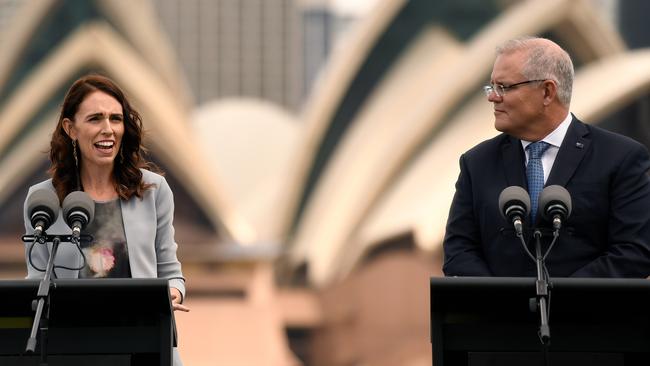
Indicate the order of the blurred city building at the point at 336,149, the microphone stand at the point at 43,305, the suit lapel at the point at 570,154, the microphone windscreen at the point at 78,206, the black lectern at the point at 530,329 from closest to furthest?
the microphone stand at the point at 43,305 < the black lectern at the point at 530,329 < the microphone windscreen at the point at 78,206 < the suit lapel at the point at 570,154 < the blurred city building at the point at 336,149

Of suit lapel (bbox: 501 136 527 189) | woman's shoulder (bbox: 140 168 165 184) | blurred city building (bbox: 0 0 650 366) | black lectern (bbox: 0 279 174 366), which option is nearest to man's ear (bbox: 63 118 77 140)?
woman's shoulder (bbox: 140 168 165 184)

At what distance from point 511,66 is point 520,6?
59.7 ft

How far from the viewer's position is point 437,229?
65.9ft

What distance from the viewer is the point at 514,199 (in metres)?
3.73

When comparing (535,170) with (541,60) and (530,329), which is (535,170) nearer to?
(541,60)

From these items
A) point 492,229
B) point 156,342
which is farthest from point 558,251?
point 156,342

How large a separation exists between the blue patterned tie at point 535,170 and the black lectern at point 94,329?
113 centimetres

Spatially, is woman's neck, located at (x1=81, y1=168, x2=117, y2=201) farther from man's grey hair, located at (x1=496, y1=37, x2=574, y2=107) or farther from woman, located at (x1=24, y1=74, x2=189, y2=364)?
man's grey hair, located at (x1=496, y1=37, x2=574, y2=107)

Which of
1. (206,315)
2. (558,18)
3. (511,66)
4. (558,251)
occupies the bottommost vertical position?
(558,251)

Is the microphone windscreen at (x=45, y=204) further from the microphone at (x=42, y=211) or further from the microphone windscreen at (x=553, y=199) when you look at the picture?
the microphone windscreen at (x=553, y=199)

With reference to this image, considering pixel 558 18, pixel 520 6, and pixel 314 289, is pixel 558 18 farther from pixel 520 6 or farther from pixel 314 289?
pixel 314 289

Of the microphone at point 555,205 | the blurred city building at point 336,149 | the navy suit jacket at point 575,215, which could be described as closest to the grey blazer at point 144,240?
the navy suit jacket at point 575,215

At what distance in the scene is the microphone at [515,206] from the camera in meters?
3.72

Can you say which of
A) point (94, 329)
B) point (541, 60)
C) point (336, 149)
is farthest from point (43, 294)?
point (336, 149)
